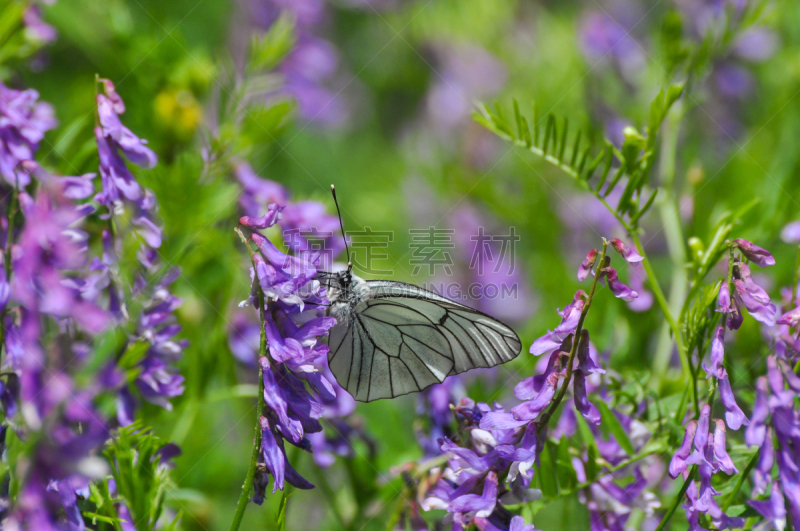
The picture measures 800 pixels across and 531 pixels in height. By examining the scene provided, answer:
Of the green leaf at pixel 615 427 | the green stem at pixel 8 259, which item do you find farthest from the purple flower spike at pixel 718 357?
the green stem at pixel 8 259

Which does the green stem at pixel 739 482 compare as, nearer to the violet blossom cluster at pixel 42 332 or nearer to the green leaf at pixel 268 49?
the violet blossom cluster at pixel 42 332

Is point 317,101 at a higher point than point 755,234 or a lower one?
higher

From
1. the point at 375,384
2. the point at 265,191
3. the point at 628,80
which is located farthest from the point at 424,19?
the point at 375,384

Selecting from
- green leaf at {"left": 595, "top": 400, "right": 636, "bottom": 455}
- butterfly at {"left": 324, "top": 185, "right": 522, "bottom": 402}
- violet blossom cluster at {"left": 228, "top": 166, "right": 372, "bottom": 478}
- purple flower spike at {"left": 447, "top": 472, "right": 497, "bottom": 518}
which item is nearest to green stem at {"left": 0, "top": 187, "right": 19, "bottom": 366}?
violet blossom cluster at {"left": 228, "top": 166, "right": 372, "bottom": 478}

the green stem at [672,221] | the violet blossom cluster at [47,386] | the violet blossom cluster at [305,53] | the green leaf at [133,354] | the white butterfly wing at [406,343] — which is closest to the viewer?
the violet blossom cluster at [47,386]

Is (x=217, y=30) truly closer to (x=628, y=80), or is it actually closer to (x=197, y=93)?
(x=197, y=93)

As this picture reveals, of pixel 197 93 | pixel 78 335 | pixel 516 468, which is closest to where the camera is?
pixel 516 468

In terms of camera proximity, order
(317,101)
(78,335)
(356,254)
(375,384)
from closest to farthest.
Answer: (78,335) < (375,384) < (356,254) < (317,101)
